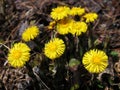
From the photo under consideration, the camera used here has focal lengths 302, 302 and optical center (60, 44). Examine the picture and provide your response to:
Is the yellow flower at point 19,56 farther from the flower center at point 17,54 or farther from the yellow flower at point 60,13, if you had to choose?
the yellow flower at point 60,13

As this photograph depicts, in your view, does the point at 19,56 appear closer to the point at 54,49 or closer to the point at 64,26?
the point at 54,49

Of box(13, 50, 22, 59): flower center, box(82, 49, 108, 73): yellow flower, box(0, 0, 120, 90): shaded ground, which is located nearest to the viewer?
box(82, 49, 108, 73): yellow flower

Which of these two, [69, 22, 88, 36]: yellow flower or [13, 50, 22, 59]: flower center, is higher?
[69, 22, 88, 36]: yellow flower

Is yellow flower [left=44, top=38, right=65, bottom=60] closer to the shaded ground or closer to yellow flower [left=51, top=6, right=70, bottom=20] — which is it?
yellow flower [left=51, top=6, right=70, bottom=20]

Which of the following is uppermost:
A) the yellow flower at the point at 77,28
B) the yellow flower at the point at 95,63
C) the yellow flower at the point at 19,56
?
the yellow flower at the point at 77,28

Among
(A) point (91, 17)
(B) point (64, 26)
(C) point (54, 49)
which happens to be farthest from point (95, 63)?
(A) point (91, 17)

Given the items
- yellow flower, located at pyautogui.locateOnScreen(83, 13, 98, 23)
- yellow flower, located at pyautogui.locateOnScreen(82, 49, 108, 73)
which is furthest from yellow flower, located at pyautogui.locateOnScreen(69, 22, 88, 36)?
yellow flower, located at pyautogui.locateOnScreen(82, 49, 108, 73)

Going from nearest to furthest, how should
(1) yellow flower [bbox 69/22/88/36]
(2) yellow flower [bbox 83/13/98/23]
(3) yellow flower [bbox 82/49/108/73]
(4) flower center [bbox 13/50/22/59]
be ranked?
(3) yellow flower [bbox 82/49/108/73], (4) flower center [bbox 13/50/22/59], (1) yellow flower [bbox 69/22/88/36], (2) yellow flower [bbox 83/13/98/23]

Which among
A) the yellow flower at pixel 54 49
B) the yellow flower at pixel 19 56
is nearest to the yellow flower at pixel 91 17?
the yellow flower at pixel 54 49

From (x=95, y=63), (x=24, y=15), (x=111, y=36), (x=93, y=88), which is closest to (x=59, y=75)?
(x=93, y=88)

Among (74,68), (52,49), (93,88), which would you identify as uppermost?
(52,49)

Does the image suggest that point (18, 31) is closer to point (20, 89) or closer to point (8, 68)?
point (8, 68)
